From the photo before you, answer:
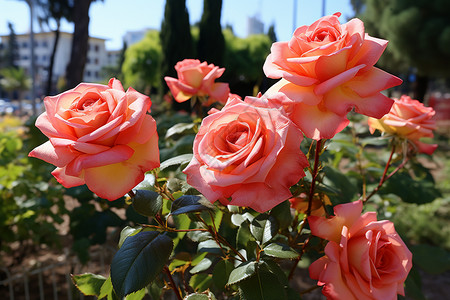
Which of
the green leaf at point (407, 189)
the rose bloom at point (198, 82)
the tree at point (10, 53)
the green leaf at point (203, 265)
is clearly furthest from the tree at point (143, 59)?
the tree at point (10, 53)

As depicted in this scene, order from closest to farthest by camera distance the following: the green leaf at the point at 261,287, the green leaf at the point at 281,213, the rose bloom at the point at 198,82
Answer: the green leaf at the point at 261,287 → the green leaf at the point at 281,213 → the rose bloom at the point at 198,82

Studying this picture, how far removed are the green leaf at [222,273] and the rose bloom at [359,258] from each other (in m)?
0.18

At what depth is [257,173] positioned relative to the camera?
1.31 feet

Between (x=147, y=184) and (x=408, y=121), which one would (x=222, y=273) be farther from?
(x=408, y=121)

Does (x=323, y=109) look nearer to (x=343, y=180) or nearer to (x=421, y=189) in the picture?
(x=343, y=180)

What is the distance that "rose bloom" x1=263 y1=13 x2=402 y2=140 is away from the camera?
0.45 metres

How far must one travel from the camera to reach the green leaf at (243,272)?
0.49 m

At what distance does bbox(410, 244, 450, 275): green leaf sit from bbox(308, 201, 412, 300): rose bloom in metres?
0.64

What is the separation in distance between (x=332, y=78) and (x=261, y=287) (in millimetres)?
306

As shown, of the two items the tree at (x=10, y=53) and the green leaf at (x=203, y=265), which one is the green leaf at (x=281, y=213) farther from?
the tree at (x=10, y=53)

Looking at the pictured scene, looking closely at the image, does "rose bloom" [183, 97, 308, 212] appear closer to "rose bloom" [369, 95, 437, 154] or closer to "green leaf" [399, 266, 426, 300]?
"rose bloom" [369, 95, 437, 154]

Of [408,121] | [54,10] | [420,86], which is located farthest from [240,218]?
[54,10]

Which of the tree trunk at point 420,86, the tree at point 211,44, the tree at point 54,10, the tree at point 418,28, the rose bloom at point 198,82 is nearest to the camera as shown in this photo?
the rose bloom at point 198,82

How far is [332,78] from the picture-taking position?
1.45ft
